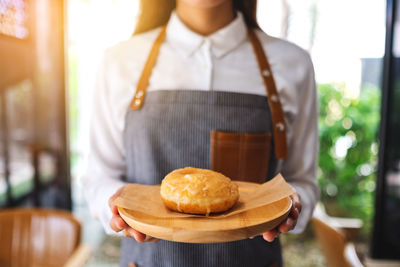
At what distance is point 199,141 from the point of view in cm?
92

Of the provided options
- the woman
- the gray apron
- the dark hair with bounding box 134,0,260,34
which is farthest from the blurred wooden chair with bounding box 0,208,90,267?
the dark hair with bounding box 134,0,260,34

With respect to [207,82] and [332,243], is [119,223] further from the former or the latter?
[332,243]

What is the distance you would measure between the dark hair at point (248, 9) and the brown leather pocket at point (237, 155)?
412 mm

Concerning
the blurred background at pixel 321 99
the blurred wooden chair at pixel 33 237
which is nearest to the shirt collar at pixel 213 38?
the blurred wooden chair at pixel 33 237

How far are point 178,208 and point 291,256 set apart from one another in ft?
7.84

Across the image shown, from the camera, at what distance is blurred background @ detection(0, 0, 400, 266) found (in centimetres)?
247

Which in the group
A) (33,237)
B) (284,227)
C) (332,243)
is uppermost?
(284,227)

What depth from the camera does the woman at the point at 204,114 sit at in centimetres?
93

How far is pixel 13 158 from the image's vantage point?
237 centimetres

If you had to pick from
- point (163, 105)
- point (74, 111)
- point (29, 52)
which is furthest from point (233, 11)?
point (74, 111)

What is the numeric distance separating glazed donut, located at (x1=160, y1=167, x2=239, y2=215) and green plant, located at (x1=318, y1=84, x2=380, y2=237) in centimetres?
242

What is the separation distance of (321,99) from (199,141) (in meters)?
2.33

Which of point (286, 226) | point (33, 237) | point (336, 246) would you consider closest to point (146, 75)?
point (286, 226)

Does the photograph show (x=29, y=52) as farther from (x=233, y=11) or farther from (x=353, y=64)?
(x=353, y=64)
